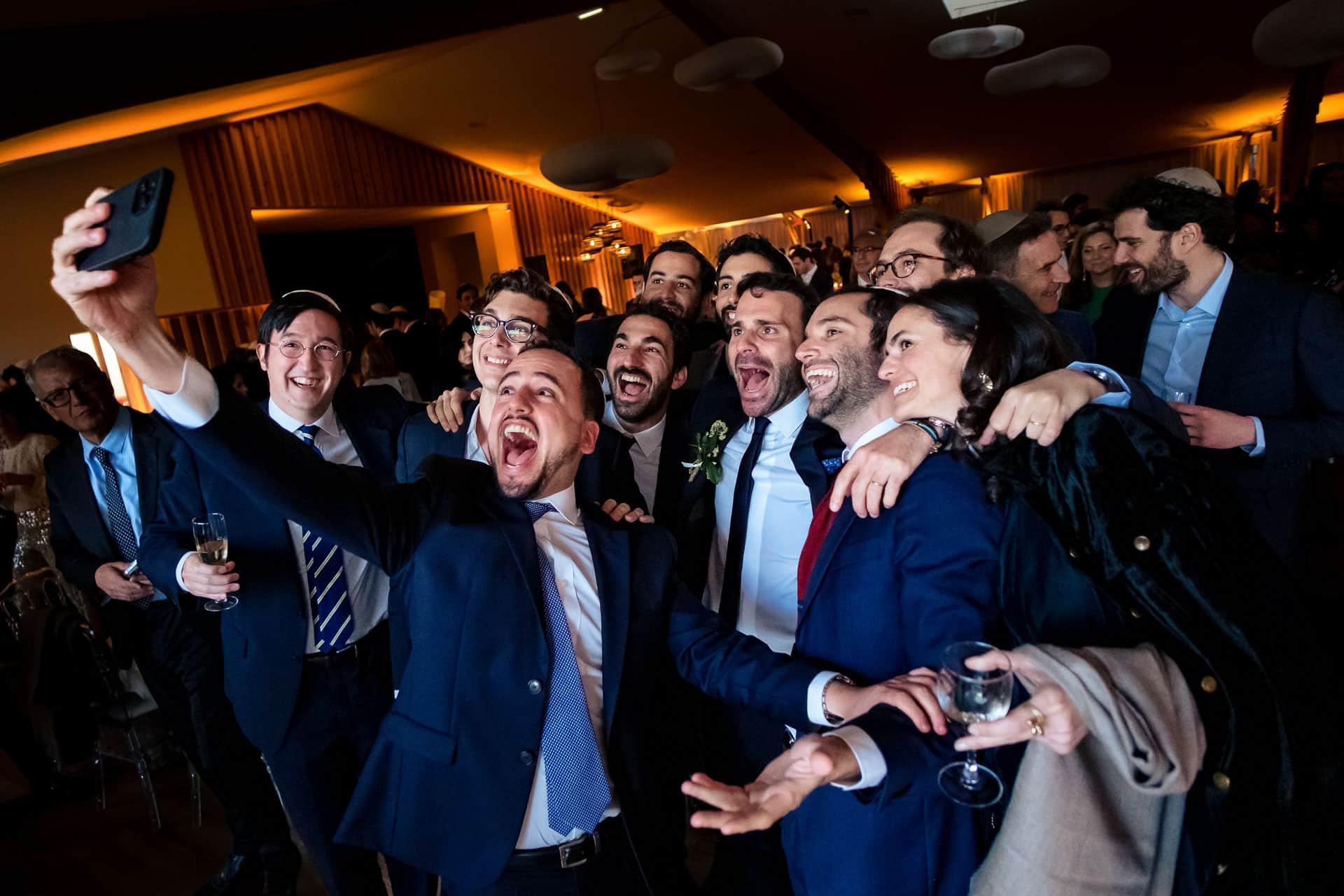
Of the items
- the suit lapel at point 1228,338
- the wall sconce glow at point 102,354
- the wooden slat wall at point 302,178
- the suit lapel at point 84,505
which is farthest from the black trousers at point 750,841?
the wooden slat wall at point 302,178

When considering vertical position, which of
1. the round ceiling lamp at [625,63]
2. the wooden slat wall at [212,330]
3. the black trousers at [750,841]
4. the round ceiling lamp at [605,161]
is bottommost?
the black trousers at [750,841]

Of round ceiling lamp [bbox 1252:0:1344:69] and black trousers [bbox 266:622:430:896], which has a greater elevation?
round ceiling lamp [bbox 1252:0:1344:69]

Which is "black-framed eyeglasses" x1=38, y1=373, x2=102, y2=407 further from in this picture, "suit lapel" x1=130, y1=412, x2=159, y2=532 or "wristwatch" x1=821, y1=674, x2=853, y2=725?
"wristwatch" x1=821, y1=674, x2=853, y2=725

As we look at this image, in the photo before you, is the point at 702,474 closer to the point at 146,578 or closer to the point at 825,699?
the point at 825,699

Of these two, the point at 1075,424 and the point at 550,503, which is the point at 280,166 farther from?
the point at 1075,424

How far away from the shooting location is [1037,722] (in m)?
1.18

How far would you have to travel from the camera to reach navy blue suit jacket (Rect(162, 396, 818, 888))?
1.55 m

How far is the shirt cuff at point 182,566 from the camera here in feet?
6.78

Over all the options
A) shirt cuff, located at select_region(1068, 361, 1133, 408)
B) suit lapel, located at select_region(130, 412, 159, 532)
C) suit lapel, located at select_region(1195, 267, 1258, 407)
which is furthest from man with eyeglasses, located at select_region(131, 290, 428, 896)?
suit lapel, located at select_region(1195, 267, 1258, 407)

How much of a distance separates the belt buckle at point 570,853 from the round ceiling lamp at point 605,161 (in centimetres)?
645

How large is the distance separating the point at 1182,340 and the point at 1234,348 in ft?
0.89

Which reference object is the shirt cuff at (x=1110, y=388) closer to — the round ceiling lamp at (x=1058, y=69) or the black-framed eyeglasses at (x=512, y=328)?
the black-framed eyeglasses at (x=512, y=328)

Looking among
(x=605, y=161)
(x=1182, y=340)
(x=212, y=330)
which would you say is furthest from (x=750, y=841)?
(x=212, y=330)

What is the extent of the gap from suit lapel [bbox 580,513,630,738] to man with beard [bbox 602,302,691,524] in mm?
945
